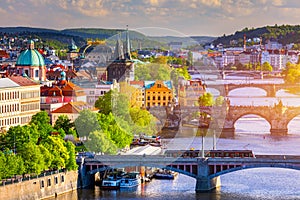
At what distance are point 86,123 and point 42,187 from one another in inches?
311

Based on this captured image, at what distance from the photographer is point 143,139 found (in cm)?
3822

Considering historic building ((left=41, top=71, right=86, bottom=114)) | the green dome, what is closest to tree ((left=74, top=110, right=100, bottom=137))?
historic building ((left=41, top=71, right=86, bottom=114))

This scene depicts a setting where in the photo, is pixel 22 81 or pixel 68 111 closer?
pixel 68 111

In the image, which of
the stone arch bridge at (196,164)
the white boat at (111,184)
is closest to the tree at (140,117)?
the white boat at (111,184)

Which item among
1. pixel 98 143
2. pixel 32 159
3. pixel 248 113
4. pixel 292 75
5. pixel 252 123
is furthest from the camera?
pixel 292 75

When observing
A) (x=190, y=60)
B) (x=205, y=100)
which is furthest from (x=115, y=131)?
(x=190, y=60)

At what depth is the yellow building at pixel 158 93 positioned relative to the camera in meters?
46.8

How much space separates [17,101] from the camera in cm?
3919

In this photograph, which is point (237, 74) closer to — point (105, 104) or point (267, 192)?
point (105, 104)

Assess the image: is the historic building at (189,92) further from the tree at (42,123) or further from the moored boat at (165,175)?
the moored boat at (165,175)

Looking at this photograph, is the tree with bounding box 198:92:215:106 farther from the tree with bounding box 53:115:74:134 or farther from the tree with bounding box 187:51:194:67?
the tree with bounding box 53:115:74:134

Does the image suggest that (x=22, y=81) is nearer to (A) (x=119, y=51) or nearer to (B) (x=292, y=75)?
(A) (x=119, y=51)

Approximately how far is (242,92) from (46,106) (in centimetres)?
3033

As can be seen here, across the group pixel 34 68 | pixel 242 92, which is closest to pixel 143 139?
pixel 34 68
